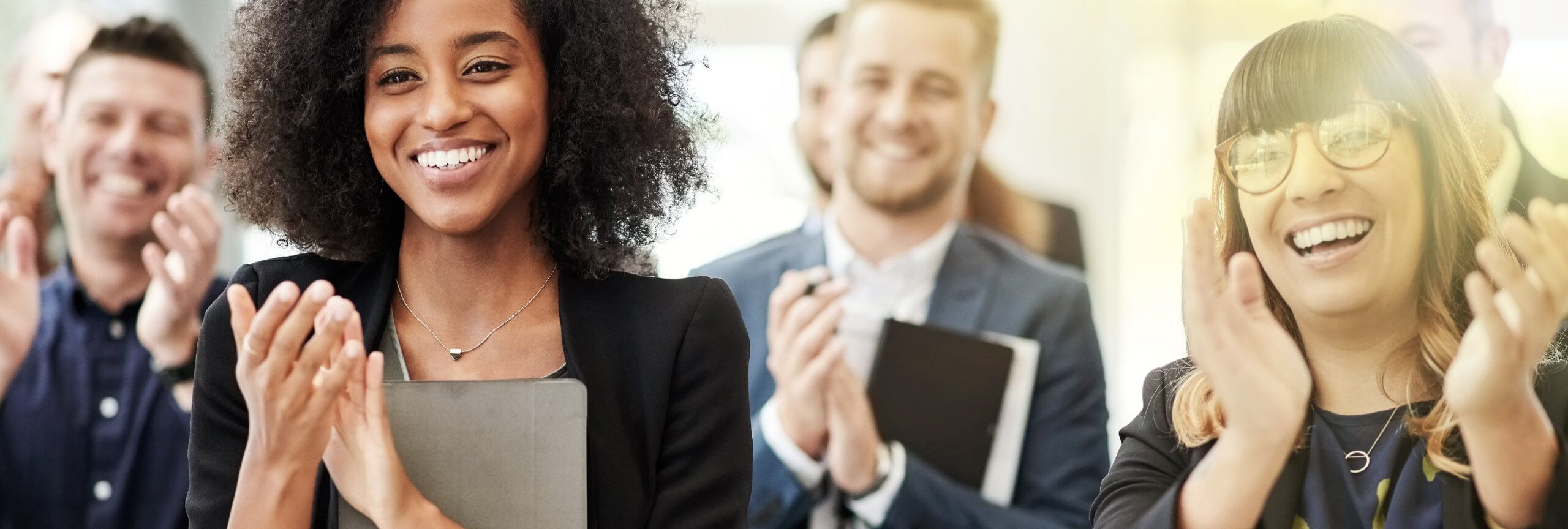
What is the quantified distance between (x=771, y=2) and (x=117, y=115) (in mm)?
1554

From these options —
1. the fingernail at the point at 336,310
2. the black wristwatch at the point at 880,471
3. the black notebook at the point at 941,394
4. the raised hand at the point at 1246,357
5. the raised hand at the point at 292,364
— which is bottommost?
the black wristwatch at the point at 880,471

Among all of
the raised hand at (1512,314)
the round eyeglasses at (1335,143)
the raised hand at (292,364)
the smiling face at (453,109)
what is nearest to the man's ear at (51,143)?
A: the smiling face at (453,109)

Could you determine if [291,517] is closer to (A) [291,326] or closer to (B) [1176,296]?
(A) [291,326]

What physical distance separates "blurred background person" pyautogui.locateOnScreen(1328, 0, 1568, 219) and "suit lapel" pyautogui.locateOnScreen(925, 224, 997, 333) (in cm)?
91

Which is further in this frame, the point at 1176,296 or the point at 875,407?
the point at 875,407

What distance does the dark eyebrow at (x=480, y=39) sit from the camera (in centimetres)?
143

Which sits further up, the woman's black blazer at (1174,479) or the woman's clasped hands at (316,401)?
the woman's clasped hands at (316,401)

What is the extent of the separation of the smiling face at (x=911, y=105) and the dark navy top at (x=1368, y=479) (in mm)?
1122

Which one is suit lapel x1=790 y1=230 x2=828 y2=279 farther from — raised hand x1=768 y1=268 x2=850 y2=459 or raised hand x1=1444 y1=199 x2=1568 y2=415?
raised hand x1=1444 y1=199 x2=1568 y2=415

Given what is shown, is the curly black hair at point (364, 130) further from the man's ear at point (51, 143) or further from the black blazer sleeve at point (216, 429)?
the man's ear at point (51, 143)

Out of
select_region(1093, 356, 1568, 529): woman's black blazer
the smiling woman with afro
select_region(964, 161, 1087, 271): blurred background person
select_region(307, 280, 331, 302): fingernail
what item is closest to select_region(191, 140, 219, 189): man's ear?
the smiling woman with afro

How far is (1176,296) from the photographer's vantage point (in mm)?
2684

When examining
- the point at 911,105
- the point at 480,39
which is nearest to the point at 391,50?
the point at 480,39

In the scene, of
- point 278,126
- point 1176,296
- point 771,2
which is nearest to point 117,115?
point 771,2
